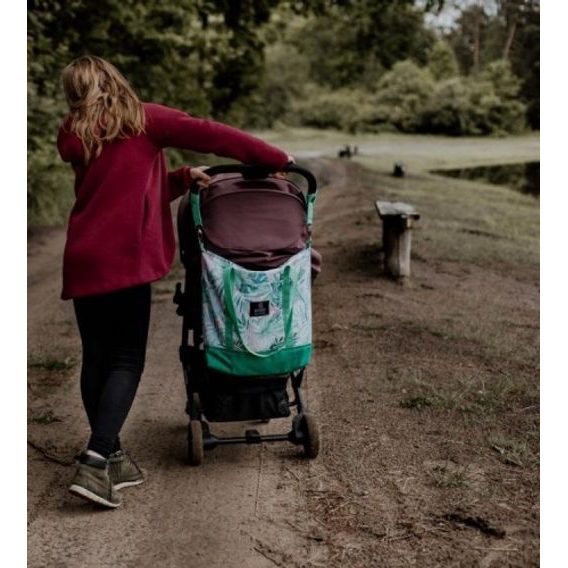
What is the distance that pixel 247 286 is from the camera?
4148 millimetres

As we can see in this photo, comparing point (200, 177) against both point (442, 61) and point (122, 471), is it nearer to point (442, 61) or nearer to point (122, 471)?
point (122, 471)

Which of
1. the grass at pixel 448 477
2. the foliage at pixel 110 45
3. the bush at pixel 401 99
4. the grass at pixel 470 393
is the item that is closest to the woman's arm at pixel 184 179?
the grass at pixel 448 477

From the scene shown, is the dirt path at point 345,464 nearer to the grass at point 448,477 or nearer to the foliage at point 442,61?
the grass at point 448,477

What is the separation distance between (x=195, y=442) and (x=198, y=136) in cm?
148

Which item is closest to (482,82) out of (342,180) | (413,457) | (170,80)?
(342,180)

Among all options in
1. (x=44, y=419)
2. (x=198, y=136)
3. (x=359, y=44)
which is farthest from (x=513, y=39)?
(x=198, y=136)

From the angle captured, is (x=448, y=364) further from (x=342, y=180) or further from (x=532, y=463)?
(x=342, y=180)

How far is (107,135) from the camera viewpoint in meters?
3.81

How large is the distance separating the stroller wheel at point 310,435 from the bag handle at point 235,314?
42 centimetres

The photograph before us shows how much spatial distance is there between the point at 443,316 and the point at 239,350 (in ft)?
12.4

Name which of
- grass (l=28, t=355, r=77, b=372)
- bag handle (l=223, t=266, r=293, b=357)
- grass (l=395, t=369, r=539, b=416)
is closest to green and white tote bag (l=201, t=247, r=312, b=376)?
bag handle (l=223, t=266, r=293, b=357)

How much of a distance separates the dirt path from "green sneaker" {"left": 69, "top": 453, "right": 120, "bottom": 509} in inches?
3.6

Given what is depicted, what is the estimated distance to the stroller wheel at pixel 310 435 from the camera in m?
4.40

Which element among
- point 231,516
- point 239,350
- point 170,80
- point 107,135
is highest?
point 170,80
